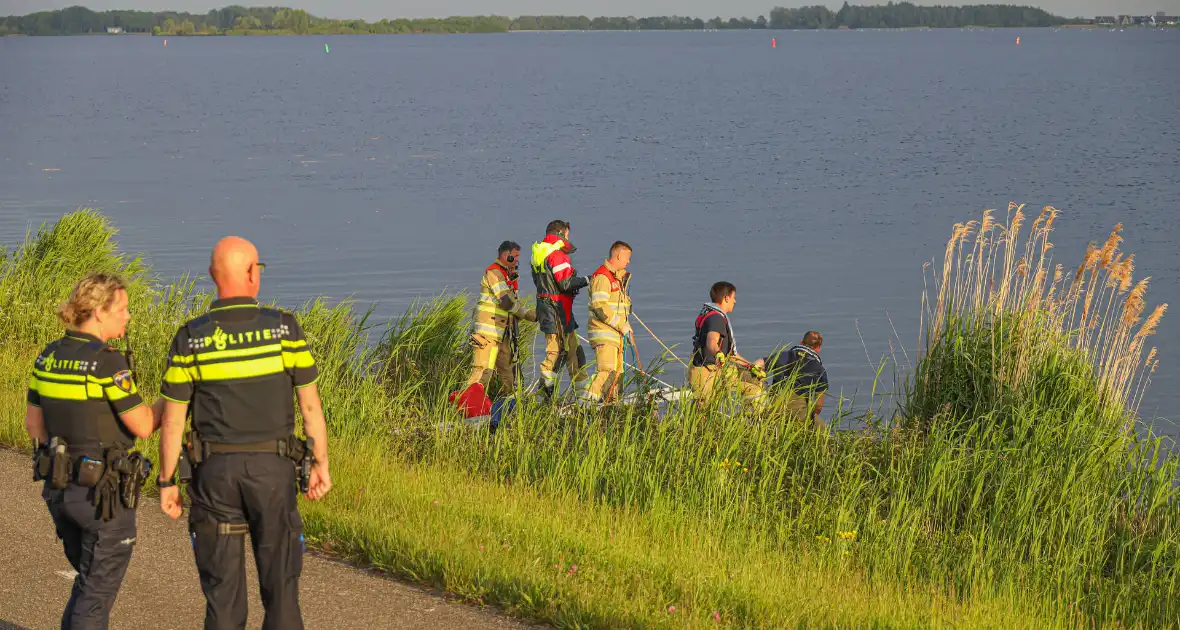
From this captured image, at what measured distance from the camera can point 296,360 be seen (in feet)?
16.1

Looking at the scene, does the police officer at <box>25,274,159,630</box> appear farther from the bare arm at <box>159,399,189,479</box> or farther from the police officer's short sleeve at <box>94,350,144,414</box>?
the bare arm at <box>159,399,189,479</box>

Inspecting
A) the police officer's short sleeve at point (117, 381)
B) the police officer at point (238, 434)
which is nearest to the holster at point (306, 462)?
the police officer at point (238, 434)

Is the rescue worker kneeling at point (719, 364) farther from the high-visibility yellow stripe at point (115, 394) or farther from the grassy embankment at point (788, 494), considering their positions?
the high-visibility yellow stripe at point (115, 394)

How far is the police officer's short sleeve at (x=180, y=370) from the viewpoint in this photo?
4.79 m

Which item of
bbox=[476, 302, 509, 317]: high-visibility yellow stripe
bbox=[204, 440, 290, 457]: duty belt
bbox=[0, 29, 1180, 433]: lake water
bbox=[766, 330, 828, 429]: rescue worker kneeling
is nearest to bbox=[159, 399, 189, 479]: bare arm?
bbox=[204, 440, 290, 457]: duty belt

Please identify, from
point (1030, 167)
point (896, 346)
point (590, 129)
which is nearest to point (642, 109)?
point (590, 129)

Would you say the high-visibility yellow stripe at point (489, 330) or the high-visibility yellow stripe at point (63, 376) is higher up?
the high-visibility yellow stripe at point (63, 376)

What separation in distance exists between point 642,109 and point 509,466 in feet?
219

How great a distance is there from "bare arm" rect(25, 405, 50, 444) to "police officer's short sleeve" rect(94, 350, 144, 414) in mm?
317

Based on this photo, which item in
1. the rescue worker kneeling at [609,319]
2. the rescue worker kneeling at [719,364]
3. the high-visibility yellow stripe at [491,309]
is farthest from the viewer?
the high-visibility yellow stripe at [491,309]

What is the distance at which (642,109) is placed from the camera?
245ft

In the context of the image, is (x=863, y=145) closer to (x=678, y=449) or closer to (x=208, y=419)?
(x=678, y=449)

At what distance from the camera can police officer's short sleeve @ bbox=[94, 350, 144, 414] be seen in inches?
197

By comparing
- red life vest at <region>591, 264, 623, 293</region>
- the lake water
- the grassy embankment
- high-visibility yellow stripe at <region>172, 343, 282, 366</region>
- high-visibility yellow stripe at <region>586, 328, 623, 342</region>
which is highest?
high-visibility yellow stripe at <region>172, 343, 282, 366</region>
